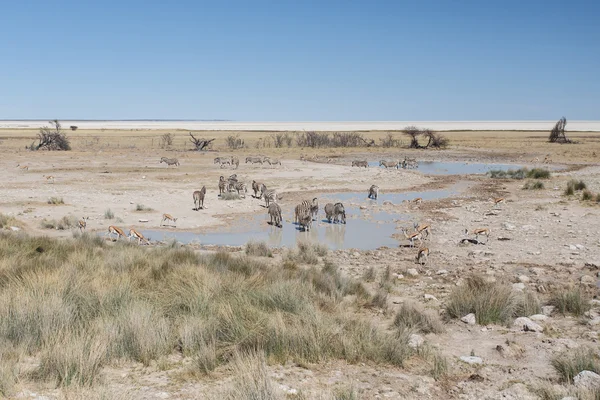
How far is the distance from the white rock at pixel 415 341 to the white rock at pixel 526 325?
1.68 m

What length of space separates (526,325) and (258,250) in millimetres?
7317

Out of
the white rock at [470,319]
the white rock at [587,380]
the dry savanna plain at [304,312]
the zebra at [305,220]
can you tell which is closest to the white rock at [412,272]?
the dry savanna plain at [304,312]

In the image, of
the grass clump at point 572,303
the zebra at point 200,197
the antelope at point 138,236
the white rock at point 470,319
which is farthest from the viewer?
the zebra at point 200,197

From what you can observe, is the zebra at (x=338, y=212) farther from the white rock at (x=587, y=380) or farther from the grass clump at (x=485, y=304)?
the white rock at (x=587, y=380)

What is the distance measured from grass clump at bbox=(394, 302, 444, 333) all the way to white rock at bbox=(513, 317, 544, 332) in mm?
1140

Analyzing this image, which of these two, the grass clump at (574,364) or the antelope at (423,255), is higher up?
the grass clump at (574,364)

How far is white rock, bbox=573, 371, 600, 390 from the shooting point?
5324mm

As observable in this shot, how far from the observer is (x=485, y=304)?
8211 millimetres

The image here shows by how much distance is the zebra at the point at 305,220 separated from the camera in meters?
17.8

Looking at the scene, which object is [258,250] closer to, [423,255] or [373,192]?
[423,255]

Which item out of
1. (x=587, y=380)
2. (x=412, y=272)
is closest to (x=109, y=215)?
(x=412, y=272)

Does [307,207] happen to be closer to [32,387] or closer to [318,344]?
[318,344]

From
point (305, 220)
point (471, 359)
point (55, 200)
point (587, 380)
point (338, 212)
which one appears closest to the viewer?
point (587, 380)

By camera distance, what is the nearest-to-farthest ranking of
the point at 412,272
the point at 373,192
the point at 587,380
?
the point at 587,380 → the point at 412,272 → the point at 373,192
